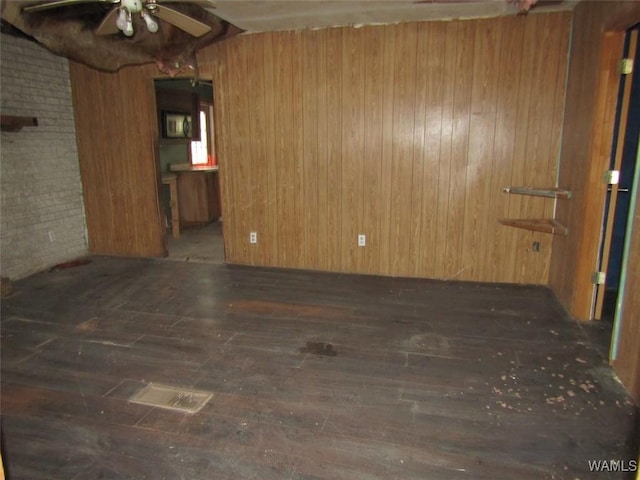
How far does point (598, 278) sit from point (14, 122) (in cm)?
506

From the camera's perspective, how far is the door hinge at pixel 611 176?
2923mm

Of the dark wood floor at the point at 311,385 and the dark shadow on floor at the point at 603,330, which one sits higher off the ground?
the dark shadow on floor at the point at 603,330

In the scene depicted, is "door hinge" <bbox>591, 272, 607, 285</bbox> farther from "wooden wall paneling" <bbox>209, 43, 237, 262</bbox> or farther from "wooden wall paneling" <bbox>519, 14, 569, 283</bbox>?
"wooden wall paneling" <bbox>209, 43, 237, 262</bbox>

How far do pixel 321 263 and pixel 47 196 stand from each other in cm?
303

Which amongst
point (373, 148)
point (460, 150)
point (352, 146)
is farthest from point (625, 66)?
point (352, 146)

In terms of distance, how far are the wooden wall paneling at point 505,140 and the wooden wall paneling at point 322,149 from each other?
5.06ft

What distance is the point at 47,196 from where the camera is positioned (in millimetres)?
4617

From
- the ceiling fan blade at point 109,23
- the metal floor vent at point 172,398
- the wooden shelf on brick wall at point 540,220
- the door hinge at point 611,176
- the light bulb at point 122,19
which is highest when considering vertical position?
the ceiling fan blade at point 109,23

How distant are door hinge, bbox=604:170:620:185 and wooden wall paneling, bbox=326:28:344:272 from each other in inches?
86.4

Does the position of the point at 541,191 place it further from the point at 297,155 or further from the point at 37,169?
the point at 37,169

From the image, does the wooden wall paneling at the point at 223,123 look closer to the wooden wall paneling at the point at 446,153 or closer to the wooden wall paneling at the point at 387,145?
the wooden wall paneling at the point at 387,145

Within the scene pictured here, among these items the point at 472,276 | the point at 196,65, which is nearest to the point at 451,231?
the point at 472,276

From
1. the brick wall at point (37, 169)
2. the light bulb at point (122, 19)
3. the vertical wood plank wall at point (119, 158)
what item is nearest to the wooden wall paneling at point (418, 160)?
the light bulb at point (122, 19)

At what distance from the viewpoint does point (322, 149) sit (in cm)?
424
